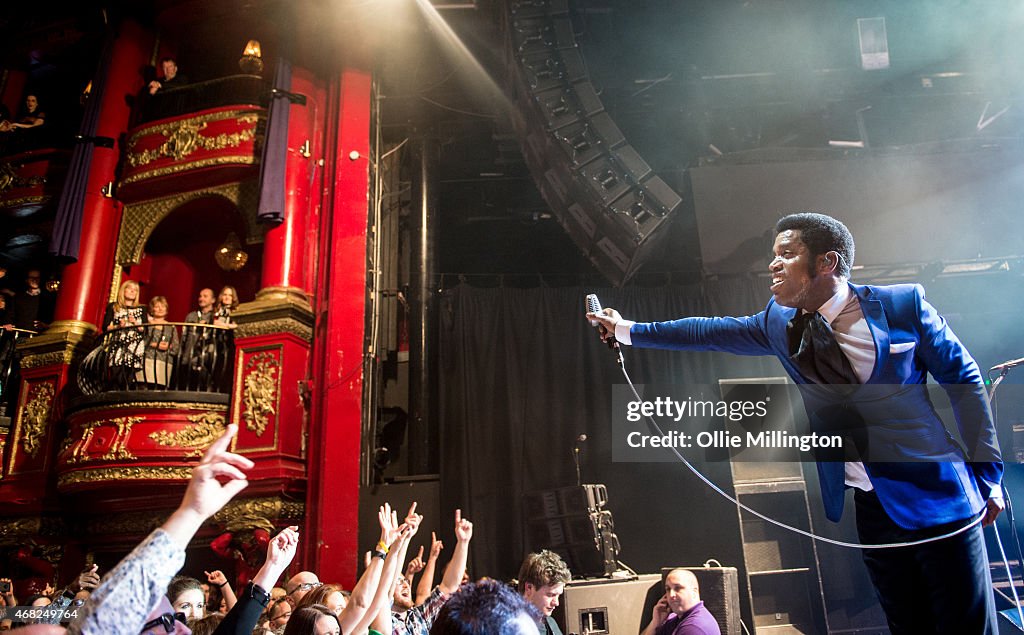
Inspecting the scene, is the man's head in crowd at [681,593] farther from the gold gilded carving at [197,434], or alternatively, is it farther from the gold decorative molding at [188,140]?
the gold decorative molding at [188,140]

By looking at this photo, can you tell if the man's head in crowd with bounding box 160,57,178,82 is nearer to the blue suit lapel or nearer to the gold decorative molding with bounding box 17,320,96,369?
the gold decorative molding with bounding box 17,320,96,369

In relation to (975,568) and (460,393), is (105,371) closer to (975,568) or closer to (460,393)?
(460,393)

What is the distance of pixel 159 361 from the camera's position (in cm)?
646

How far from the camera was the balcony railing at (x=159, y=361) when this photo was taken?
252 inches

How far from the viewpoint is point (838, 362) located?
101 inches

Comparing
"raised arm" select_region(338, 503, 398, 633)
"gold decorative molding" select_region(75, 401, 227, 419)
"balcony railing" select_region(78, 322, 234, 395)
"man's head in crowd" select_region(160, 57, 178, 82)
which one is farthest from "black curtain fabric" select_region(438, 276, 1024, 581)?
"man's head in crowd" select_region(160, 57, 178, 82)

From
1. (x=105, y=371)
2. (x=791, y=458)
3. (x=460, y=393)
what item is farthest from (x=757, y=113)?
(x=105, y=371)

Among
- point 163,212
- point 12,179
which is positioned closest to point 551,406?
point 163,212

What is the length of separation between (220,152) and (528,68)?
3254 mm

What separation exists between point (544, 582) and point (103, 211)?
6.20 metres

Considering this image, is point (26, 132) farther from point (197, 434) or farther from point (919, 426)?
point (919, 426)

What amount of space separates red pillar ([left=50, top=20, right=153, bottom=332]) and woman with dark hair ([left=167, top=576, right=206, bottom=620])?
15.5 ft

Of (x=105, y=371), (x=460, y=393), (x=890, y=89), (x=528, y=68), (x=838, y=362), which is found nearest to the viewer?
(x=838, y=362)

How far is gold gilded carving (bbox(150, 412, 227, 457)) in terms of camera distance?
20.2 ft
